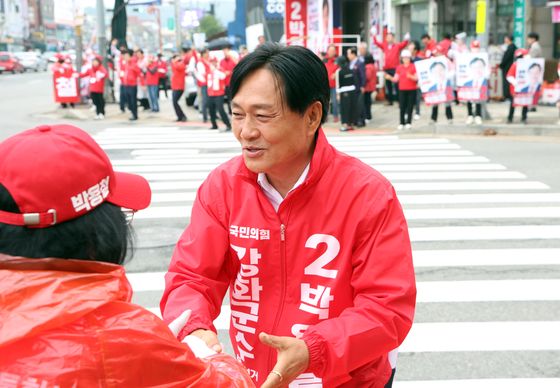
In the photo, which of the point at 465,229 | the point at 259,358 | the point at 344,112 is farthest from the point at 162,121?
the point at 259,358

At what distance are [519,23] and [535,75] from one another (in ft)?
15.2

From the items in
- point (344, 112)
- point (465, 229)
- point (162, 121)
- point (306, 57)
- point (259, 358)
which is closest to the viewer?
point (306, 57)

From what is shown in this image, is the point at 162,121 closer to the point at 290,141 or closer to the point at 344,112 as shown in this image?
the point at 344,112

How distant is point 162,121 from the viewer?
2141cm

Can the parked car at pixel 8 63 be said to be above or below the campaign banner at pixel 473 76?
above

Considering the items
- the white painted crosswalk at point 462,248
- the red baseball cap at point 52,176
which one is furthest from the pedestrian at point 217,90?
the red baseball cap at point 52,176

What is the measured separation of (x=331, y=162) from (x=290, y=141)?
15 cm

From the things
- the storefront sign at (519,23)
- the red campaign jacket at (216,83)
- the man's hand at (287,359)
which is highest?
the storefront sign at (519,23)

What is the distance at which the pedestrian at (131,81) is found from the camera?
69.4 feet

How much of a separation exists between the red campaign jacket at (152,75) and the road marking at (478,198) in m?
13.7

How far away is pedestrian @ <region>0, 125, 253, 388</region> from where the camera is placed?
1.54m

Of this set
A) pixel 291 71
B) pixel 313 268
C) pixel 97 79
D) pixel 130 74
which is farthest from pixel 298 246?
pixel 130 74

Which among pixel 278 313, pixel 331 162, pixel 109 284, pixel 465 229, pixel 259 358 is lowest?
pixel 465 229

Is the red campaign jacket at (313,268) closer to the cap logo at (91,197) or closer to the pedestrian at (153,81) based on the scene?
the cap logo at (91,197)
